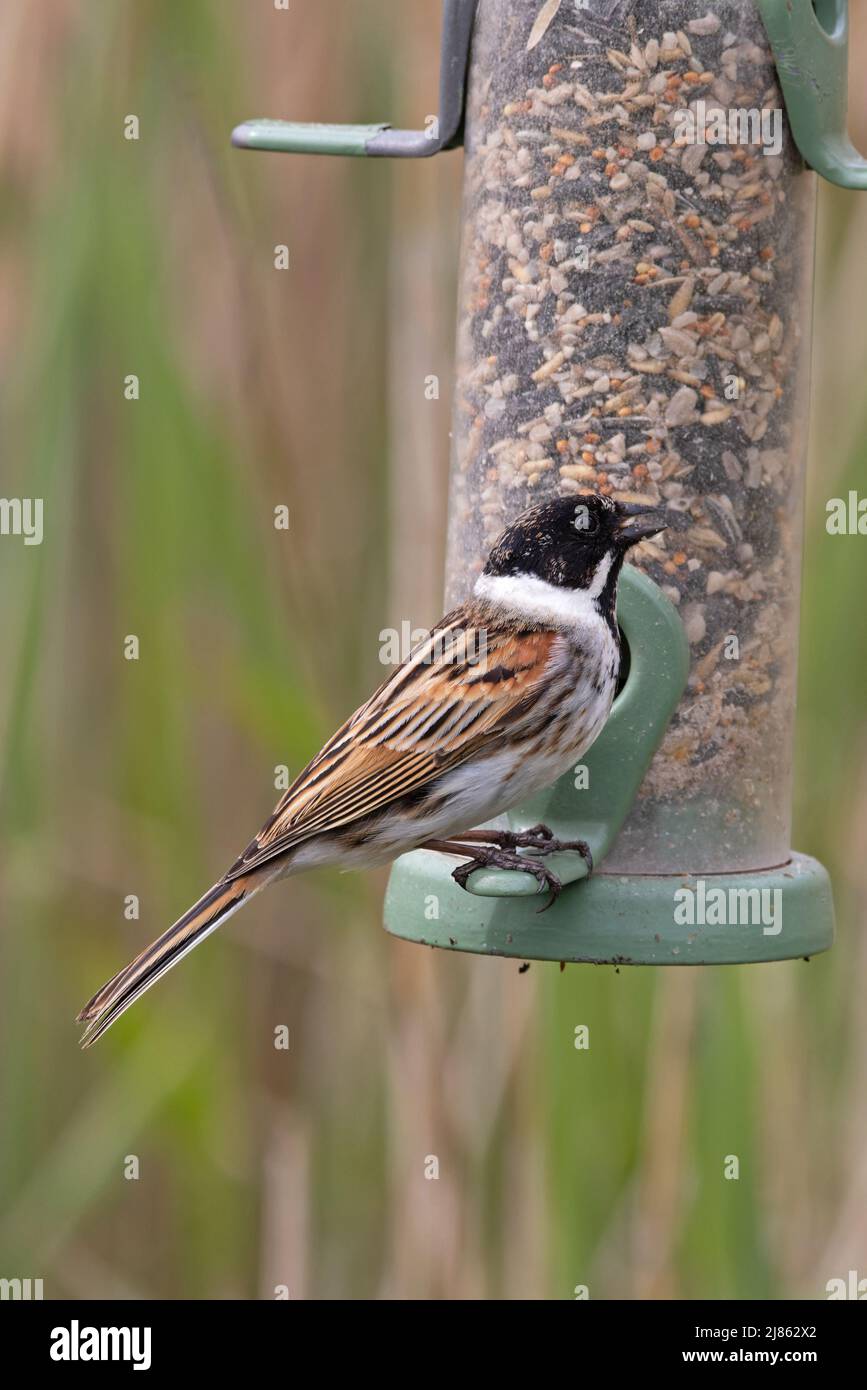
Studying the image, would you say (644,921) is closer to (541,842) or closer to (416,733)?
(541,842)

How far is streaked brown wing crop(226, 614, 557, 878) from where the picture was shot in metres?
3.14

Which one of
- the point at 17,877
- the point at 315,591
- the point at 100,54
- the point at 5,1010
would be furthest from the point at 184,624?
the point at 100,54

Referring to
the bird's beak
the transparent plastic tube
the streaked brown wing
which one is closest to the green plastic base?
the transparent plastic tube

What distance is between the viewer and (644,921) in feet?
10.4

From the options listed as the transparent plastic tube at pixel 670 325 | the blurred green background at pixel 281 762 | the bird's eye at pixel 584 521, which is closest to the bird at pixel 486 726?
the bird's eye at pixel 584 521

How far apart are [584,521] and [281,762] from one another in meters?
1.28

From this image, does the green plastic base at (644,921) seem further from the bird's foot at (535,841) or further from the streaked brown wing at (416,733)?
the streaked brown wing at (416,733)

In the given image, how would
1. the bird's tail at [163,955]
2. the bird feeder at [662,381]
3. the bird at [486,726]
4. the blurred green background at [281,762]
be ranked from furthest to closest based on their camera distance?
1. the blurred green background at [281,762]
2. the bird feeder at [662,381]
3. the bird at [486,726]
4. the bird's tail at [163,955]

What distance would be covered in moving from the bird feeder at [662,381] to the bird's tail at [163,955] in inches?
15.1

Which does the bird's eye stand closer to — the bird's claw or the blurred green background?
the bird's claw

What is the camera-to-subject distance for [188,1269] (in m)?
4.41

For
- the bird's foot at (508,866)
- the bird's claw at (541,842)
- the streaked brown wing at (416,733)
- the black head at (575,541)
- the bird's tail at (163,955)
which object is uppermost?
the black head at (575,541)

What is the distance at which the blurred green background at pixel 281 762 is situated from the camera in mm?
3963

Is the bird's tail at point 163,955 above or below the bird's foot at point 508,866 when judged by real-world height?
below
